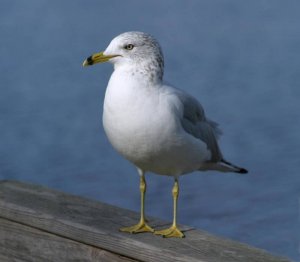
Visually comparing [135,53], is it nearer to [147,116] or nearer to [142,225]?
[147,116]

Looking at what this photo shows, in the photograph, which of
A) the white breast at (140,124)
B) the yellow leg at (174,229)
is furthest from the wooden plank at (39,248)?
the white breast at (140,124)

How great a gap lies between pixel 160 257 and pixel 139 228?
0.39 meters

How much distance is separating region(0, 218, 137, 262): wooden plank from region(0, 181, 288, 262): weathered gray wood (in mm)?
25

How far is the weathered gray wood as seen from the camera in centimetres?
383

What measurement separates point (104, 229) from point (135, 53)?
76 cm

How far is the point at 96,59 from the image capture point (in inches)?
164

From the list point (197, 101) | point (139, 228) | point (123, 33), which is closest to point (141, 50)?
point (123, 33)

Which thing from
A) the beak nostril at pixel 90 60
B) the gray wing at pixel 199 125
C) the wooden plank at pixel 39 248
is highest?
the beak nostril at pixel 90 60

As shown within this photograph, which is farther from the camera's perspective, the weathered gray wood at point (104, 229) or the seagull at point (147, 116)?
the seagull at point (147, 116)

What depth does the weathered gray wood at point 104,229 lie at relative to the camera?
3.83 m

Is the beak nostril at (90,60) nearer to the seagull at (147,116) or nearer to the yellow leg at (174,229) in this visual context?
the seagull at (147,116)

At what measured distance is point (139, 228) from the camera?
419 cm

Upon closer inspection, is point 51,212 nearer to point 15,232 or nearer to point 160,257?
point 15,232

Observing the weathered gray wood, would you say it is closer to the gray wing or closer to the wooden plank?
the wooden plank
